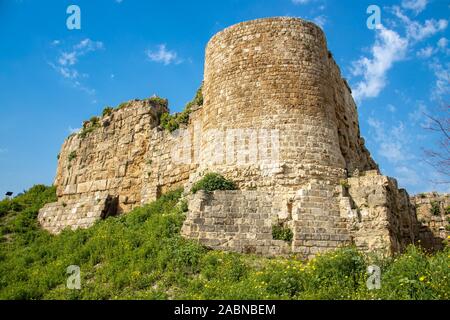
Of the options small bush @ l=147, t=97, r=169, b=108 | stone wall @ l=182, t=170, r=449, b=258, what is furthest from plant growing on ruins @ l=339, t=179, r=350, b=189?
small bush @ l=147, t=97, r=169, b=108

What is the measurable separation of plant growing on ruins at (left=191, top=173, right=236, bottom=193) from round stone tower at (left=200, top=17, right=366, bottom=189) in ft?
1.04

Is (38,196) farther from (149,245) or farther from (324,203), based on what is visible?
(324,203)

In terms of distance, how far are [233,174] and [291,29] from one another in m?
4.98

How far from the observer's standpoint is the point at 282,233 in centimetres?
1220

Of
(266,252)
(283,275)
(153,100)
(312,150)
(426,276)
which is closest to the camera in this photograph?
(426,276)

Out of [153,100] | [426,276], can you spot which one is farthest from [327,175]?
[153,100]

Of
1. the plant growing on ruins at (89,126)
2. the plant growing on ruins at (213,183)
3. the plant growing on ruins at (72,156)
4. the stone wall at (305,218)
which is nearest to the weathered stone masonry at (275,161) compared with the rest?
the stone wall at (305,218)

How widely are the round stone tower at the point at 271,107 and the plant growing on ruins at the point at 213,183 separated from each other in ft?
1.04

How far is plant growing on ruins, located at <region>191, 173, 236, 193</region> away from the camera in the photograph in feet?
43.4

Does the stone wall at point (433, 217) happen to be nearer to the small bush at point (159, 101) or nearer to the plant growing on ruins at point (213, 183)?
the plant growing on ruins at point (213, 183)

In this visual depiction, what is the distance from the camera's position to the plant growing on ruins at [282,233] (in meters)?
12.1

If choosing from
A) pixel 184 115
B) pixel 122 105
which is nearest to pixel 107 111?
pixel 122 105

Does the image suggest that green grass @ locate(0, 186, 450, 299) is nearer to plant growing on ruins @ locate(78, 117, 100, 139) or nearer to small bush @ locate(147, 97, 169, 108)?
small bush @ locate(147, 97, 169, 108)

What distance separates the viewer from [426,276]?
9.24 metres
